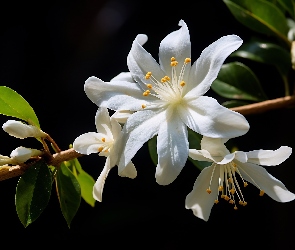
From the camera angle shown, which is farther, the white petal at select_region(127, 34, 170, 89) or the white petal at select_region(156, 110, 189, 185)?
the white petal at select_region(127, 34, 170, 89)

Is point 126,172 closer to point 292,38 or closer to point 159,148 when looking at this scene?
point 159,148

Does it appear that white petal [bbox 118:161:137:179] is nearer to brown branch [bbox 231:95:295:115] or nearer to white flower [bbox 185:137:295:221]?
white flower [bbox 185:137:295:221]

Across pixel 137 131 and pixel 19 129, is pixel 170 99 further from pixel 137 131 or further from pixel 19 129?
pixel 19 129

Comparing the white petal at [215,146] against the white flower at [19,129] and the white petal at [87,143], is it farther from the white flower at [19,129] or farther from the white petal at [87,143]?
the white flower at [19,129]

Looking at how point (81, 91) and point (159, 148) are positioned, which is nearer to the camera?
point (159, 148)

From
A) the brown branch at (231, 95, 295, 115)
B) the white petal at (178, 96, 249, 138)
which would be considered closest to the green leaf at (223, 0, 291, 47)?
the brown branch at (231, 95, 295, 115)

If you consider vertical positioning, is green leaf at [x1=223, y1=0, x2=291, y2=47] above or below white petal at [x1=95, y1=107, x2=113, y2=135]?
below

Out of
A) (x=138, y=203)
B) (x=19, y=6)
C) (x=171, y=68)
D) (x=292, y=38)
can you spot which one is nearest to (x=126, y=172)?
(x=171, y=68)

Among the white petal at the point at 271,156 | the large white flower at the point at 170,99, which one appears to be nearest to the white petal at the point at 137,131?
the large white flower at the point at 170,99
